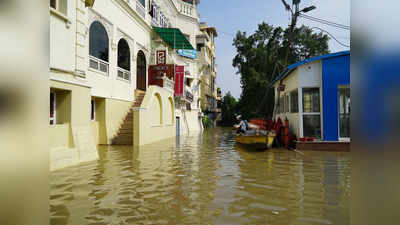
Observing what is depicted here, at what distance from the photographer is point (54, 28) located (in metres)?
7.66

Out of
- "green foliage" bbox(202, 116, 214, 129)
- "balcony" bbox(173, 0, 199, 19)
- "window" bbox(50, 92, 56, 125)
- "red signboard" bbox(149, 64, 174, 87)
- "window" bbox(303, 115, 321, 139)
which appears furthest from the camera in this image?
"green foliage" bbox(202, 116, 214, 129)

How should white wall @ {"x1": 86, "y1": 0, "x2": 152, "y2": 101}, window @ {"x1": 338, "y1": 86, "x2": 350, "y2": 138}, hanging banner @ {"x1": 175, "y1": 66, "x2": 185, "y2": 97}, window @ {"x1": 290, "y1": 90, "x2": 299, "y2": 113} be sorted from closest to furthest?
window @ {"x1": 338, "y1": 86, "x2": 350, "y2": 138} → white wall @ {"x1": 86, "y1": 0, "x2": 152, "y2": 101} → window @ {"x1": 290, "y1": 90, "x2": 299, "y2": 113} → hanging banner @ {"x1": 175, "y1": 66, "x2": 185, "y2": 97}

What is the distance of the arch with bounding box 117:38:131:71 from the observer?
51.2ft

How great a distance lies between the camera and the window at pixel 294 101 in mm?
13300

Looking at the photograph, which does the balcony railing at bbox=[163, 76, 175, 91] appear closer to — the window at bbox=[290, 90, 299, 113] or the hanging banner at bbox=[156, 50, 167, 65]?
the hanging banner at bbox=[156, 50, 167, 65]

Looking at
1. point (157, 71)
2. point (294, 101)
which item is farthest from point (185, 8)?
point (294, 101)

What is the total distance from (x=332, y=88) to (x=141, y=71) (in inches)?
519

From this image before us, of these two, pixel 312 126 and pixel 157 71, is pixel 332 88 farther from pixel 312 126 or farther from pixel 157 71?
pixel 157 71

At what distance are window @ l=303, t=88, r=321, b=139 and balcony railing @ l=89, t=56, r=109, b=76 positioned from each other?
10705 mm

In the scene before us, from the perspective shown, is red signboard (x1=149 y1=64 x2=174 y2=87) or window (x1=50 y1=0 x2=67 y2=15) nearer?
window (x1=50 y1=0 x2=67 y2=15)

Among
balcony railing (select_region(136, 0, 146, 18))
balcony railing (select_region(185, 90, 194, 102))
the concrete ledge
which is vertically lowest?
the concrete ledge

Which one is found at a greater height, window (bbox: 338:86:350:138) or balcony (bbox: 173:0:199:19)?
balcony (bbox: 173:0:199:19)

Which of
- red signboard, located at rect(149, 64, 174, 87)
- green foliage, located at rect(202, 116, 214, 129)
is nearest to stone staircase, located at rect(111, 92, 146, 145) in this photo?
red signboard, located at rect(149, 64, 174, 87)

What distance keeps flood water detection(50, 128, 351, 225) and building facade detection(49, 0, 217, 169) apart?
5.74 feet
